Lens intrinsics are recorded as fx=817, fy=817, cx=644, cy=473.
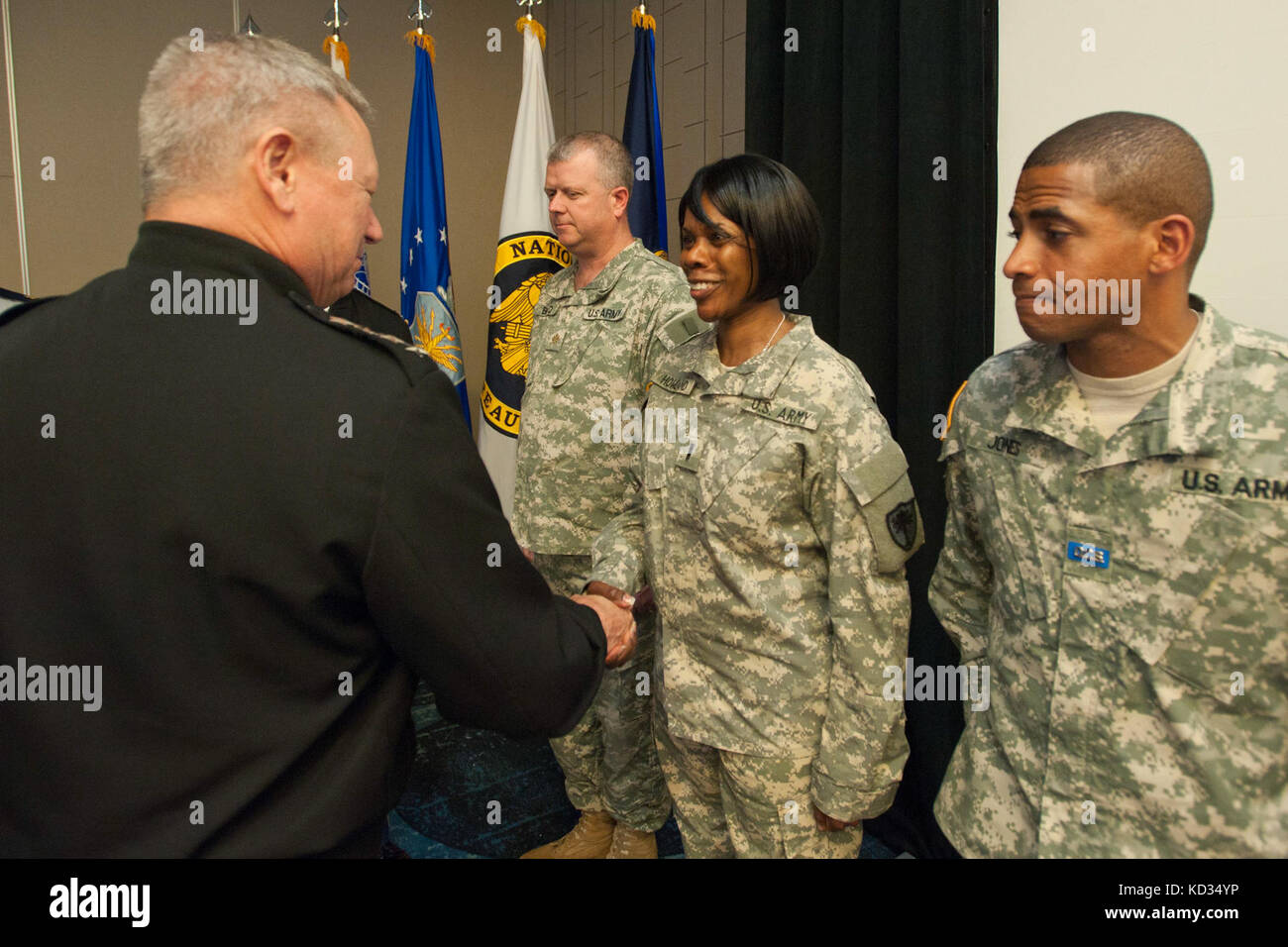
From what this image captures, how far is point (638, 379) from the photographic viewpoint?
2141mm

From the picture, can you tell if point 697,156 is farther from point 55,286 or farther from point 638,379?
point 55,286

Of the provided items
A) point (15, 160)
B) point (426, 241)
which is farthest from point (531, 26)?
point (15, 160)

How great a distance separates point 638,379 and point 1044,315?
1232mm

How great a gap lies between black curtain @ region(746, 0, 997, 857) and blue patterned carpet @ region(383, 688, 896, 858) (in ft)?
2.21

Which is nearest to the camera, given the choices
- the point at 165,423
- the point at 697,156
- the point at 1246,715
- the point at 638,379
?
the point at 165,423

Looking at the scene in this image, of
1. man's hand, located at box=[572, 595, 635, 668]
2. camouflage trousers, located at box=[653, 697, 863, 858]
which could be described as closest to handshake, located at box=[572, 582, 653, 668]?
man's hand, located at box=[572, 595, 635, 668]

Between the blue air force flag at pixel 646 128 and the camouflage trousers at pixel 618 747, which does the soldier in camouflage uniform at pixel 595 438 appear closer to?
the camouflage trousers at pixel 618 747

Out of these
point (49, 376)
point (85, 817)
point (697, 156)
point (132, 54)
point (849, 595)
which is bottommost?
point (85, 817)

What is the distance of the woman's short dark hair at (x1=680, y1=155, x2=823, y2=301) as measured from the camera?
1409 mm

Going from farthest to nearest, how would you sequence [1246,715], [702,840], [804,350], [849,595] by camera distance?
[702,840] → [804,350] → [849,595] → [1246,715]

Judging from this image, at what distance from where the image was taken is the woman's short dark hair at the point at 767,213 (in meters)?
1.41

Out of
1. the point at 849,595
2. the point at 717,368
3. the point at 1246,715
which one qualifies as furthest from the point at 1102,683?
the point at 717,368

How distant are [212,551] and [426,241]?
2707mm

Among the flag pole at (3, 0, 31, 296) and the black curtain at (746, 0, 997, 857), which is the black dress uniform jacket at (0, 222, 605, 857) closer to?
the black curtain at (746, 0, 997, 857)
